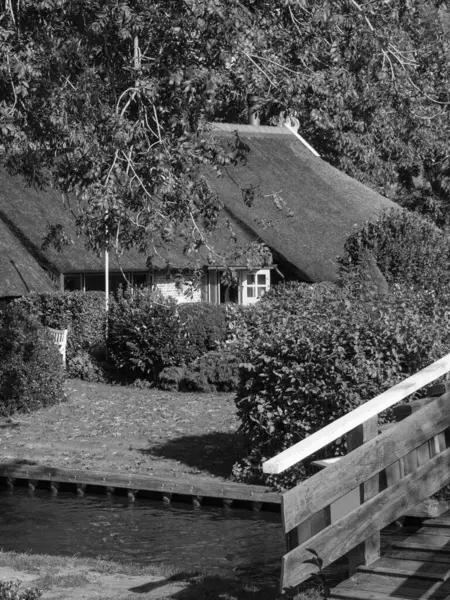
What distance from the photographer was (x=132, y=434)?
57.4 feet

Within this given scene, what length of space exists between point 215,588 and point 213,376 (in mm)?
14430

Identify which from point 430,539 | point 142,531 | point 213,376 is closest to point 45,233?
point 213,376

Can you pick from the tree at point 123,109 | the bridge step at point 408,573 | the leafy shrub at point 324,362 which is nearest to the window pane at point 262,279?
the leafy shrub at point 324,362

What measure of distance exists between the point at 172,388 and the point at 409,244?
25.2 ft

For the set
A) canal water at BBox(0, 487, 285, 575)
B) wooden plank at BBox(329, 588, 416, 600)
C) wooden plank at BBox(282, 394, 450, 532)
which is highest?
wooden plank at BBox(282, 394, 450, 532)

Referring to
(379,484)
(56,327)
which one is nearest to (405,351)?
(379,484)

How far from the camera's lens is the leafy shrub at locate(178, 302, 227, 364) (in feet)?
76.9

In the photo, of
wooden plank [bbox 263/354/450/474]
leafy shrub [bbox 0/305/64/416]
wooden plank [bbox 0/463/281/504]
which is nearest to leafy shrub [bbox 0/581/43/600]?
wooden plank [bbox 263/354/450/474]

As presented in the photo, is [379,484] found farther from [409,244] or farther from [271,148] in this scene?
[271,148]

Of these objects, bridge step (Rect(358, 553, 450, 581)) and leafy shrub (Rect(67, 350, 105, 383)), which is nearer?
bridge step (Rect(358, 553, 450, 581))

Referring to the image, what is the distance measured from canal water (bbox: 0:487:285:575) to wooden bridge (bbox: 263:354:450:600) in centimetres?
349

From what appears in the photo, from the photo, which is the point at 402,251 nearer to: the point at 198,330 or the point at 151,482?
the point at 198,330

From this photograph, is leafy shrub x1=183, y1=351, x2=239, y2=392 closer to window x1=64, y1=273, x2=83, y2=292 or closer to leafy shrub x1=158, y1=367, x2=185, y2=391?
leafy shrub x1=158, y1=367, x2=185, y2=391

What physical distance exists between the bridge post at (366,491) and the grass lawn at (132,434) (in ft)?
25.3
